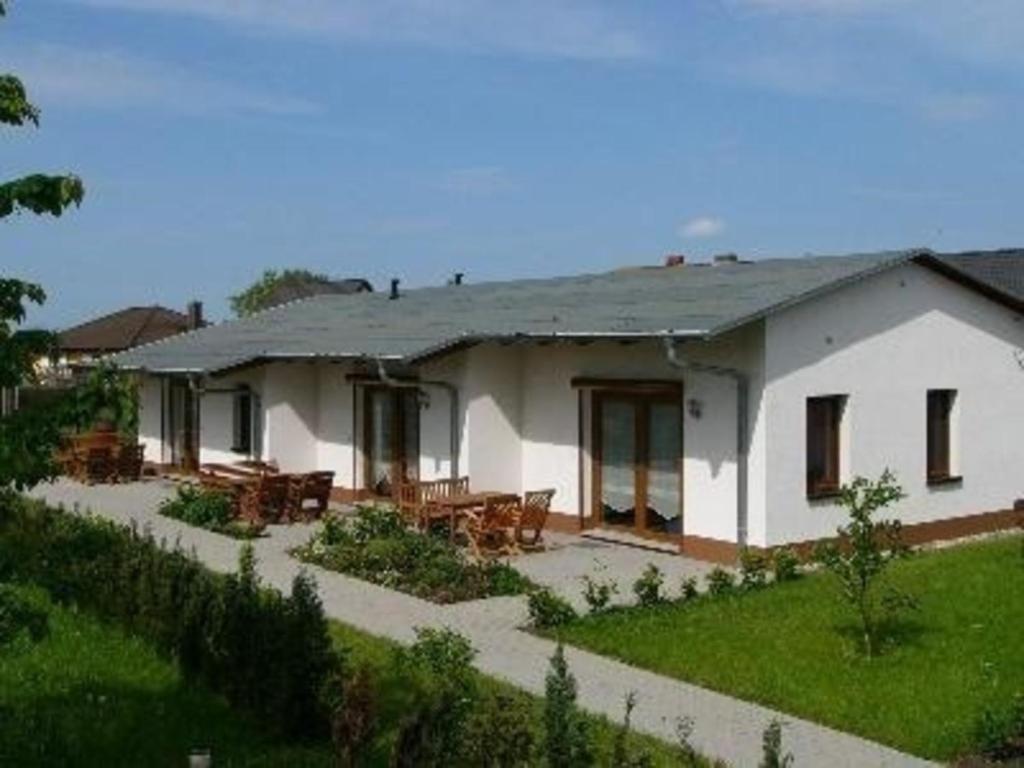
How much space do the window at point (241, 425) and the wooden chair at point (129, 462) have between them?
308cm

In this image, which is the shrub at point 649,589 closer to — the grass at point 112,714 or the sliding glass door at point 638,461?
the sliding glass door at point 638,461

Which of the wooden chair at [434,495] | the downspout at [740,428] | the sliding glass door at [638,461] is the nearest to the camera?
the downspout at [740,428]

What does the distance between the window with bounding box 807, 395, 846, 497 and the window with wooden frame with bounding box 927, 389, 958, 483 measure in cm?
216

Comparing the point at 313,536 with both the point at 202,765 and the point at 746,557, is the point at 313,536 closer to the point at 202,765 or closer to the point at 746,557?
the point at 746,557

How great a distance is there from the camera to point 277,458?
83.4ft

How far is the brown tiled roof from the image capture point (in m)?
44.4

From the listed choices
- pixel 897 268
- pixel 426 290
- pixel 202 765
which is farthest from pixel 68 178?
pixel 426 290

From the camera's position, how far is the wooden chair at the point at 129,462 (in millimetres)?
29562

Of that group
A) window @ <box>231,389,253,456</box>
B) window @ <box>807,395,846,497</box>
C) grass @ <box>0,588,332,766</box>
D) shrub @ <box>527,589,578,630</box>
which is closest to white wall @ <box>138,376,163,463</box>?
window @ <box>231,389,253,456</box>

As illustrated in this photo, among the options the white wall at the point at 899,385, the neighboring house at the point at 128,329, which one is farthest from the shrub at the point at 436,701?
the neighboring house at the point at 128,329

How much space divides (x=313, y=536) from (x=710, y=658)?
8736 millimetres

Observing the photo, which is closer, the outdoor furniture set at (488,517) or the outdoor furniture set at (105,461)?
the outdoor furniture set at (488,517)

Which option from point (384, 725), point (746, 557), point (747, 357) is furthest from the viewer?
point (747, 357)

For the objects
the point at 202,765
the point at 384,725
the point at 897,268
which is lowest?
the point at 384,725
